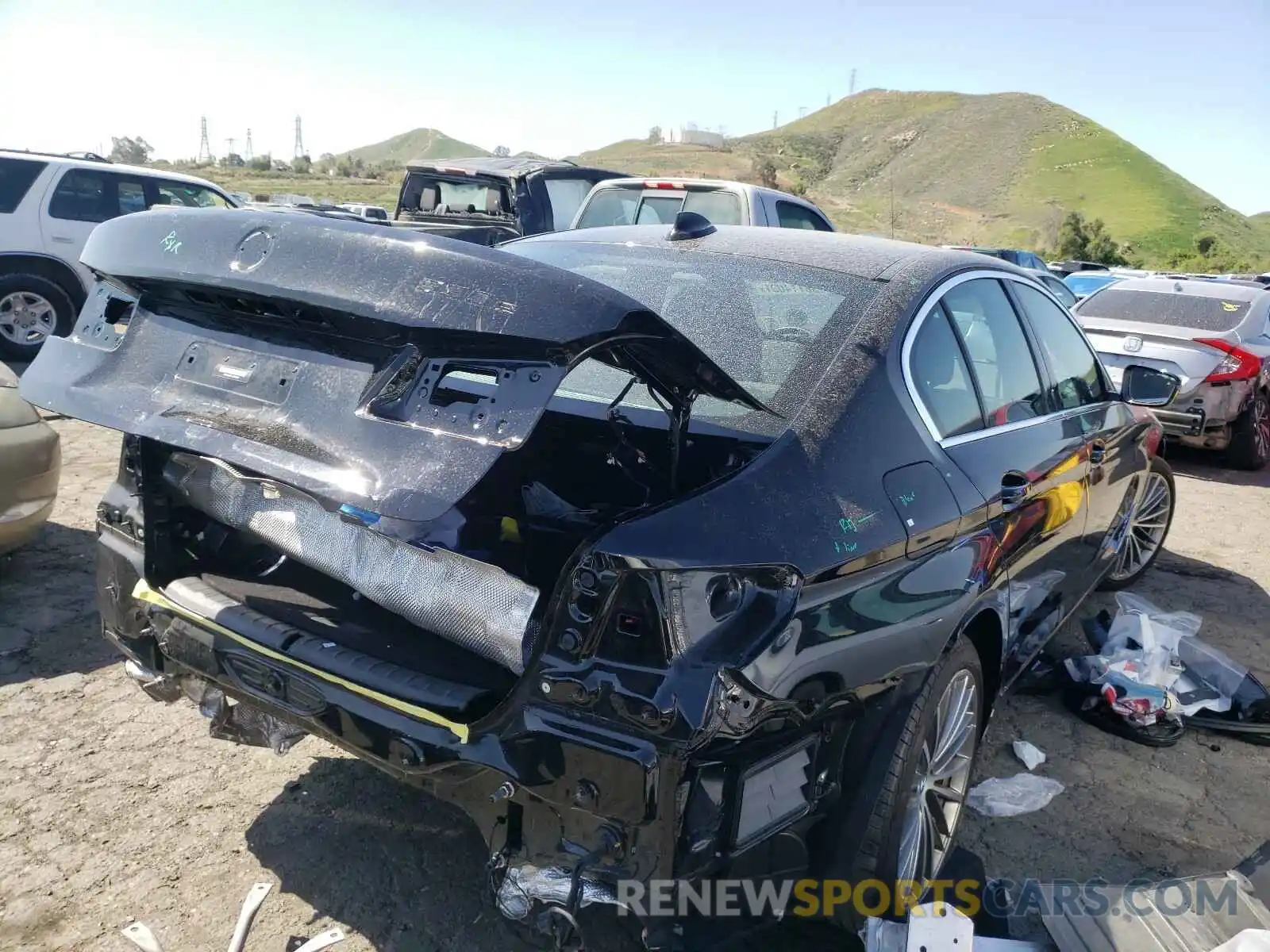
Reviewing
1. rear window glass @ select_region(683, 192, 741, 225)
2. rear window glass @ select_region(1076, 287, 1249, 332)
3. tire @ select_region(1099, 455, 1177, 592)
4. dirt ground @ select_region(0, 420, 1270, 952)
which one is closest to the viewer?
dirt ground @ select_region(0, 420, 1270, 952)

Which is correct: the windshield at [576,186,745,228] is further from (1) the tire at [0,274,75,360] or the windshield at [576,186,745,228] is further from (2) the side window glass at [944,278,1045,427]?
(1) the tire at [0,274,75,360]

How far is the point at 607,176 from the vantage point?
401 inches

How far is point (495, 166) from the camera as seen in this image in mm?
10078

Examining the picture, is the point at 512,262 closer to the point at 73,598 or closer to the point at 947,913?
the point at 947,913

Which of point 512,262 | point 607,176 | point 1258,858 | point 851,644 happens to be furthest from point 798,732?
point 607,176

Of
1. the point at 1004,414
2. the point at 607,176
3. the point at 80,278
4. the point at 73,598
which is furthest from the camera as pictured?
the point at 607,176

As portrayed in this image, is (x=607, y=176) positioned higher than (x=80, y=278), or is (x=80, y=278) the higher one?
(x=607, y=176)

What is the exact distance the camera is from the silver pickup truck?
7898 mm

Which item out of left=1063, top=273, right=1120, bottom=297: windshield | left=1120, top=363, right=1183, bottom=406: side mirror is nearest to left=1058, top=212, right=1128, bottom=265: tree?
left=1063, top=273, right=1120, bottom=297: windshield

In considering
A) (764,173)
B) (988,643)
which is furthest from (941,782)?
(764,173)

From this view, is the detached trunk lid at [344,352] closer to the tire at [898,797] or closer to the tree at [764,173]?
the tire at [898,797]

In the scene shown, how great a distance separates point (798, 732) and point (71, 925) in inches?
74.3

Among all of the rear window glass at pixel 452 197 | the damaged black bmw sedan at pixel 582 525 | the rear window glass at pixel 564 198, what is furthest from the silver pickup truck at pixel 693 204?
the damaged black bmw sedan at pixel 582 525

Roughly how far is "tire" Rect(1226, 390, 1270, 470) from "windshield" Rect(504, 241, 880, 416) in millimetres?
7026
